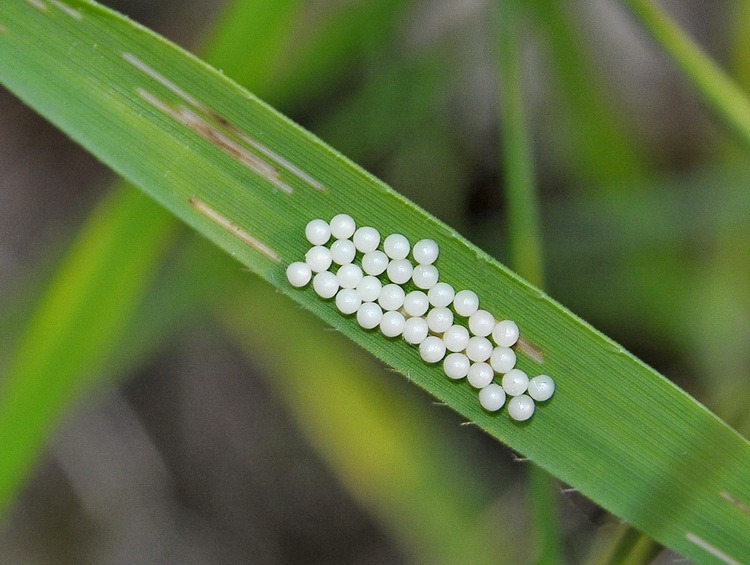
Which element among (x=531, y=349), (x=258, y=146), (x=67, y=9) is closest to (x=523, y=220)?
(x=531, y=349)

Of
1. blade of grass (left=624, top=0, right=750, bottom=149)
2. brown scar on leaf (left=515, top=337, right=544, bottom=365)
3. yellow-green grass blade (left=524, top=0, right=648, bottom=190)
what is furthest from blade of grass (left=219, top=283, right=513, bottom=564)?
blade of grass (left=624, top=0, right=750, bottom=149)

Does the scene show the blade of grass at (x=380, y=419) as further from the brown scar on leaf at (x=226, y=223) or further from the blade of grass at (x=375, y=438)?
the brown scar on leaf at (x=226, y=223)

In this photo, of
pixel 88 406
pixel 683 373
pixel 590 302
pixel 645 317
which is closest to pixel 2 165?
pixel 88 406

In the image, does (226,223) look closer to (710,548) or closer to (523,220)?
(523,220)

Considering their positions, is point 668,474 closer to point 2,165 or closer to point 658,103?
point 658,103

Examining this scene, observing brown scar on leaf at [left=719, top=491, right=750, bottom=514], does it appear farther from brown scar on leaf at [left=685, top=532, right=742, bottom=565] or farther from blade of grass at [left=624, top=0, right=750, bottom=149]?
blade of grass at [left=624, top=0, right=750, bottom=149]

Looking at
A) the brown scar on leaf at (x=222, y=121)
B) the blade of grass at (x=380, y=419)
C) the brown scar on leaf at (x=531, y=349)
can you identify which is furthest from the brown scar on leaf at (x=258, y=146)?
the blade of grass at (x=380, y=419)
